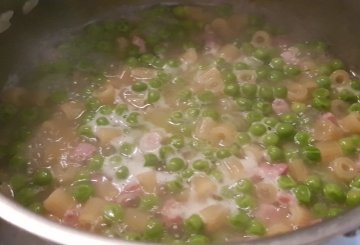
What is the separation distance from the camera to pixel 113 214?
1614mm

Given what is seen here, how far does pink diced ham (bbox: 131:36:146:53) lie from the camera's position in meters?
2.21

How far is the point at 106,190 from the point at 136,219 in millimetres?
156

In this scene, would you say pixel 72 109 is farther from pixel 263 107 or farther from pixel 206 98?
pixel 263 107

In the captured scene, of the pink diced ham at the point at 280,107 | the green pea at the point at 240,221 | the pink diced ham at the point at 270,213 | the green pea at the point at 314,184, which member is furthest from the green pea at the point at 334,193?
the pink diced ham at the point at 280,107

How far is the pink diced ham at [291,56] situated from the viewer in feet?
7.02

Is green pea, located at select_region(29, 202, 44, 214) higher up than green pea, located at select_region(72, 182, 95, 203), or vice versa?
green pea, located at select_region(72, 182, 95, 203)

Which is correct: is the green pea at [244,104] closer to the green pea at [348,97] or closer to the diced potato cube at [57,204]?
the green pea at [348,97]

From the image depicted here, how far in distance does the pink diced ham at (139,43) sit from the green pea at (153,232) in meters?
0.83

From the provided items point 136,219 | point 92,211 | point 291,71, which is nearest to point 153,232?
point 136,219

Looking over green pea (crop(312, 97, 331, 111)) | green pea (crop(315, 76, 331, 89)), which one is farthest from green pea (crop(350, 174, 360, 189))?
green pea (crop(315, 76, 331, 89))

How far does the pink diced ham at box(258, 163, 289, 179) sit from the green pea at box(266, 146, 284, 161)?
0.08 ft

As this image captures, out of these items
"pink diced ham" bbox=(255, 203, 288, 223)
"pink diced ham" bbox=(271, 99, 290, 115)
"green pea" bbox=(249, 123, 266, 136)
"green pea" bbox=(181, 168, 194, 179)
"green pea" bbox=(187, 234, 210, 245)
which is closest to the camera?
"green pea" bbox=(187, 234, 210, 245)

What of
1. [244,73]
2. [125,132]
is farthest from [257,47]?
[125,132]

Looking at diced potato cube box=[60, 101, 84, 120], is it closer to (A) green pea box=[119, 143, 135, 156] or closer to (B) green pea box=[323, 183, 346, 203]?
(A) green pea box=[119, 143, 135, 156]
